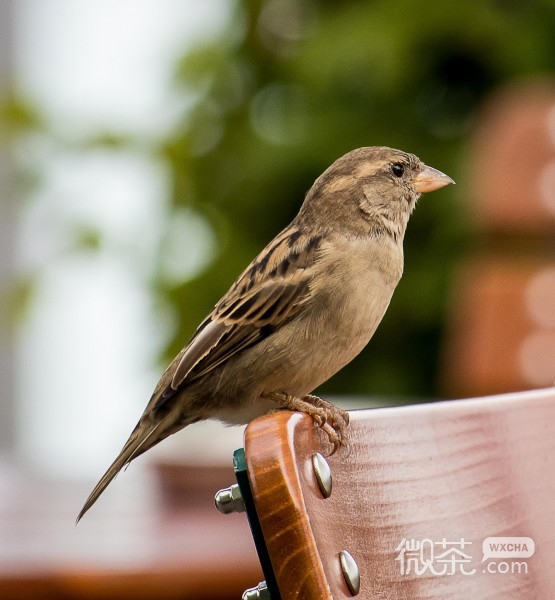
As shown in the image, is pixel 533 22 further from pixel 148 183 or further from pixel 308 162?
Answer: pixel 148 183

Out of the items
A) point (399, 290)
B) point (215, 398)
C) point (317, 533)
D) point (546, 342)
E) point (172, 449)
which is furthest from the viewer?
point (399, 290)

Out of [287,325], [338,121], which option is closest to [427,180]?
[287,325]

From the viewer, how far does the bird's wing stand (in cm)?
219

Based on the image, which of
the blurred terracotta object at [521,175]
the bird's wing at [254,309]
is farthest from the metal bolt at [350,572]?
the blurred terracotta object at [521,175]

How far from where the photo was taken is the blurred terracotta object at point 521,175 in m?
3.82

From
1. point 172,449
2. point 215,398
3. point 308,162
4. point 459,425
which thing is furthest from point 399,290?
point 459,425

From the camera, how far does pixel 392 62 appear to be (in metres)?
4.43

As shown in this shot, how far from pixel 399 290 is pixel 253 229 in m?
0.53

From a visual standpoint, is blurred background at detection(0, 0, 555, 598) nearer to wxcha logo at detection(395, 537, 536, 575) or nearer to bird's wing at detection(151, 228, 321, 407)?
bird's wing at detection(151, 228, 321, 407)

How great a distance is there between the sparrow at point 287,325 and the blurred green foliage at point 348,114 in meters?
2.02

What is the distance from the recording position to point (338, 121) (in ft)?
14.8

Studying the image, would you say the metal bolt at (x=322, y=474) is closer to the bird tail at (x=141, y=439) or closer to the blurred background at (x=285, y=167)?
the bird tail at (x=141, y=439)

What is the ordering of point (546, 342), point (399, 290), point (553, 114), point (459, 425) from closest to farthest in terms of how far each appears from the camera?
point (459, 425) → point (546, 342) → point (553, 114) → point (399, 290)

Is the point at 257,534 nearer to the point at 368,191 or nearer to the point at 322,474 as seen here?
the point at 322,474
